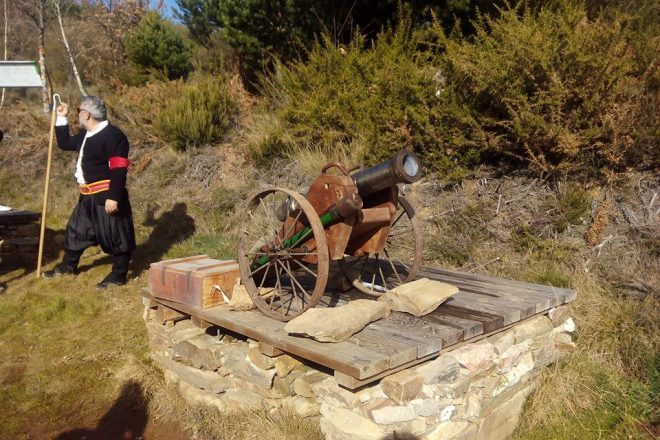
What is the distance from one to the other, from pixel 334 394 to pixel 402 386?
1.23 ft

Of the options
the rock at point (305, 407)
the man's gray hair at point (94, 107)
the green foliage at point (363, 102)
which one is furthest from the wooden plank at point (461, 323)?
the man's gray hair at point (94, 107)

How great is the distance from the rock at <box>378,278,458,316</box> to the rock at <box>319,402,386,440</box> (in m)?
0.82

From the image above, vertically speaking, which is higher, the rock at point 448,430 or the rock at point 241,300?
the rock at point 241,300

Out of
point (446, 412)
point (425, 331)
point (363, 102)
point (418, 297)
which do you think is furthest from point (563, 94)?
point (446, 412)

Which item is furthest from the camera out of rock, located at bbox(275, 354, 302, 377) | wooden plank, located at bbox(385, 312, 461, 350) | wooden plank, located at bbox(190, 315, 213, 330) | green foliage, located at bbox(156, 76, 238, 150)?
green foliage, located at bbox(156, 76, 238, 150)

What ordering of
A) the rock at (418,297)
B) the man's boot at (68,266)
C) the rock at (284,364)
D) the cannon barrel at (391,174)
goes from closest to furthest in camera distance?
the cannon barrel at (391,174) < the rock at (284,364) < the rock at (418,297) < the man's boot at (68,266)

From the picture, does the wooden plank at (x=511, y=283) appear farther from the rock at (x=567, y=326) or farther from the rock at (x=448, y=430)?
the rock at (x=448, y=430)

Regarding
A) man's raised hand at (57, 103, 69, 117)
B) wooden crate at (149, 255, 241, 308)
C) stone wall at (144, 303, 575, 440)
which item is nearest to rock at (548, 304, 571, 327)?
stone wall at (144, 303, 575, 440)

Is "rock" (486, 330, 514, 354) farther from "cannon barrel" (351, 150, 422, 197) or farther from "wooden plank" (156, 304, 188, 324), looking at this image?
"wooden plank" (156, 304, 188, 324)

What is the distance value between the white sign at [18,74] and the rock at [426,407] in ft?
18.3

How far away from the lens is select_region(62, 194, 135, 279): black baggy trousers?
5.30 meters

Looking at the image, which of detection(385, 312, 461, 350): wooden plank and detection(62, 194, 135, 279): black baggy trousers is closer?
detection(385, 312, 461, 350): wooden plank

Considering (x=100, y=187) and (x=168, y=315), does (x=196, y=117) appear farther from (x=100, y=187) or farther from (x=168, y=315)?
(x=168, y=315)

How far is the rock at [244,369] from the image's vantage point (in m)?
3.09
